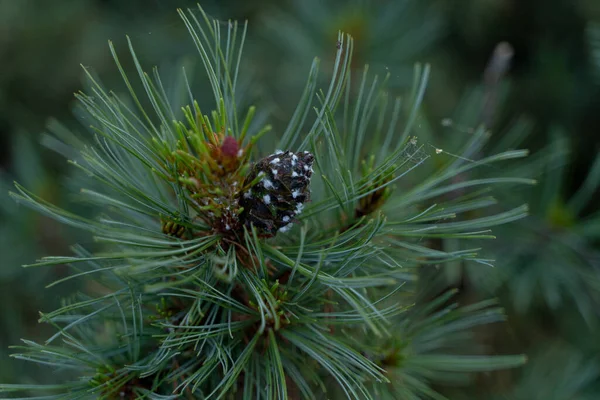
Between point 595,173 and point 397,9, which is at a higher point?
point 397,9

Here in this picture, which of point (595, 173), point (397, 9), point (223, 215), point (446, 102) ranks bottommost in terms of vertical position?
point (223, 215)

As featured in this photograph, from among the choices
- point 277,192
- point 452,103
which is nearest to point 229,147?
point 277,192

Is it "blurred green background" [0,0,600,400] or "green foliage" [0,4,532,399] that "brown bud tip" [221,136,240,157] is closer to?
"green foliage" [0,4,532,399]

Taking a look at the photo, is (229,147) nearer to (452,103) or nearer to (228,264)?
(228,264)

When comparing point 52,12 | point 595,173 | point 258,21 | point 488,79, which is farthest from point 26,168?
point 595,173

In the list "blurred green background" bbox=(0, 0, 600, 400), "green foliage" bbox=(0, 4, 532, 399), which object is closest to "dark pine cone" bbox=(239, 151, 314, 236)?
"green foliage" bbox=(0, 4, 532, 399)

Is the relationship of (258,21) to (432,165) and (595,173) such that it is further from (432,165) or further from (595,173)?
(595,173)
